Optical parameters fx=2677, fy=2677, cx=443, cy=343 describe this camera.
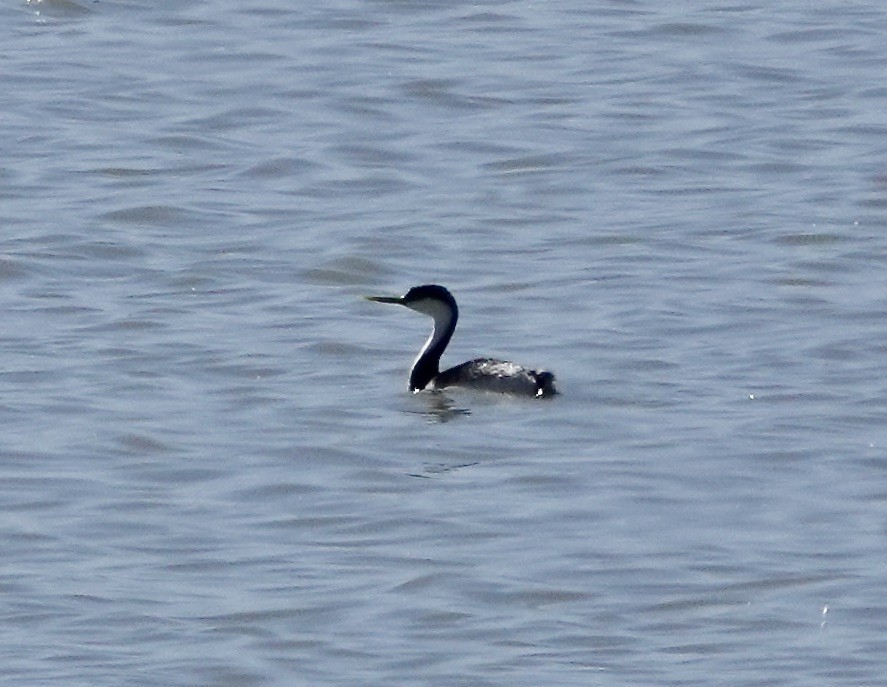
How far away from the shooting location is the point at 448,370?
14414mm

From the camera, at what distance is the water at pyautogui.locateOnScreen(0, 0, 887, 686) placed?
1040 cm

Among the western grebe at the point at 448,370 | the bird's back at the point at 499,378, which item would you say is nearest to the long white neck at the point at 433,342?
the western grebe at the point at 448,370

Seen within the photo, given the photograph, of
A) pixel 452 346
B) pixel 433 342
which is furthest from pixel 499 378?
pixel 452 346

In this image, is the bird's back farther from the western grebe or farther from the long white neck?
the long white neck

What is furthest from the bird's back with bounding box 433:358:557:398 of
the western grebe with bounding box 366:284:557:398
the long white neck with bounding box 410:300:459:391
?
the long white neck with bounding box 410:300:459:391

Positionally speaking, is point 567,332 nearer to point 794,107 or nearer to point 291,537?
point 291,537

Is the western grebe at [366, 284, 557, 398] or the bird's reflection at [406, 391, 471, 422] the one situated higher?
the western grebe at [366, 284, 557, 398]

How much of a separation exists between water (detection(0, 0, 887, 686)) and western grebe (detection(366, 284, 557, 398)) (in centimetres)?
13

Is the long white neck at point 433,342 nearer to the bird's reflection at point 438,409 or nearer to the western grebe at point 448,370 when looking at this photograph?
the western grebe at point 448,370

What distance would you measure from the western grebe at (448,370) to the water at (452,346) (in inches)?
5.0

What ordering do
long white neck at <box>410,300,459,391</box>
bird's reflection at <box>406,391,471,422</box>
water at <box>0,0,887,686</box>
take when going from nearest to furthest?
water at <box>0,0,887,686</box>, bird's reflection at <box>406,391,471,422</box>, long white neck at <box>410,300,459,391</box>

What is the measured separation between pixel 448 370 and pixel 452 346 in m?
1.09

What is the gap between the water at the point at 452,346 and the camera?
10.4m

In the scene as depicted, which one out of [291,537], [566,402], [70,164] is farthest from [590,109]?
[291,537]
